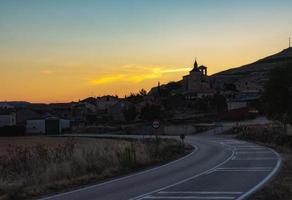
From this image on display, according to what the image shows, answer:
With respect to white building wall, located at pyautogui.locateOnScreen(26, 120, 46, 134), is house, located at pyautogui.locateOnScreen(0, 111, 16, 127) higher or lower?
higher

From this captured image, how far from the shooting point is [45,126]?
5221 inches

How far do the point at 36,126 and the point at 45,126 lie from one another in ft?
7.79

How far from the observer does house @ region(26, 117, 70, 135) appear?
132 meters

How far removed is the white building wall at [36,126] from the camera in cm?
13300

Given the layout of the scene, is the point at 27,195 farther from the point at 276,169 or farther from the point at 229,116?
the point at 229,116

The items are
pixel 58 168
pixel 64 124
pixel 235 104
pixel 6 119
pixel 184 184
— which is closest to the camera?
pixel 184 184

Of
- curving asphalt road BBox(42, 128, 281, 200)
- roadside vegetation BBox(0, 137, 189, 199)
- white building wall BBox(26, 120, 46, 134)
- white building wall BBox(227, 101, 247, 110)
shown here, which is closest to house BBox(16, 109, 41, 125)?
white building wall BBox(26, 120, 46, 134)

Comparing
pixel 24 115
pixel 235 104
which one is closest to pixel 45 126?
pixel 24 115

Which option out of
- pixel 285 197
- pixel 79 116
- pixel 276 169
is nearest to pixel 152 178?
pixel 276 169

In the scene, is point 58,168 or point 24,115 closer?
point 58,168

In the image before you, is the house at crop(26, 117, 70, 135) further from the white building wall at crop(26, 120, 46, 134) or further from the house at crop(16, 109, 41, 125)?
the house at crop(16, 109, 41, 125)

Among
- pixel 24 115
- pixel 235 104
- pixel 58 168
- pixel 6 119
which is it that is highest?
pixel 235 104

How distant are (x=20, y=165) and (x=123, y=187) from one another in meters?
7.50

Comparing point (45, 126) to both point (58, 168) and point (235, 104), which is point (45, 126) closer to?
point (235, 104)
